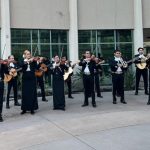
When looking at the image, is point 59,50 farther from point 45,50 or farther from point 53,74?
point 53,74

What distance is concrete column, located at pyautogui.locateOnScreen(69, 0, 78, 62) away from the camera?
858 inches

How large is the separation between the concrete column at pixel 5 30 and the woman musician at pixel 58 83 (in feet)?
20.5

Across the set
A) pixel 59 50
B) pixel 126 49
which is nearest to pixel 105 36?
pixel 126 49

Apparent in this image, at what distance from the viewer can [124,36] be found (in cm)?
2322

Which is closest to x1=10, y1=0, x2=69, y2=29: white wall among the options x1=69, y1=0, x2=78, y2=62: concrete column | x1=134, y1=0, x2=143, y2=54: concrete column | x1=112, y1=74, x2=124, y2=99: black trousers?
x1=69, y1=0, x2=78, y2=62: concrete column

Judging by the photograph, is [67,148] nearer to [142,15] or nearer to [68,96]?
[68,96]

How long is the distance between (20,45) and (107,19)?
4.67 metres

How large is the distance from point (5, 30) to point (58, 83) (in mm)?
6751

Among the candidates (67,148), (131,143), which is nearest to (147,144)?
(131,143)

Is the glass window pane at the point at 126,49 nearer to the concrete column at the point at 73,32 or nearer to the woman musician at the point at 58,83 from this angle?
the concrete column at the point at 73,32

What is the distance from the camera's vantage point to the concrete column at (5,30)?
66.7 ft

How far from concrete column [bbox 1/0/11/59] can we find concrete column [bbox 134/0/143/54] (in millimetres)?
6621

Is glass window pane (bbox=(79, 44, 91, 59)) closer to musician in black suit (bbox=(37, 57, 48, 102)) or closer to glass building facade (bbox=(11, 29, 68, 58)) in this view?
glass building facade (bbox=(11, 29, 68, 58))

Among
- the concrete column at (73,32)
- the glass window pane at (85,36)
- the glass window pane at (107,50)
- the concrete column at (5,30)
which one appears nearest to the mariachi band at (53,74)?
the concrete column at (5,30)
